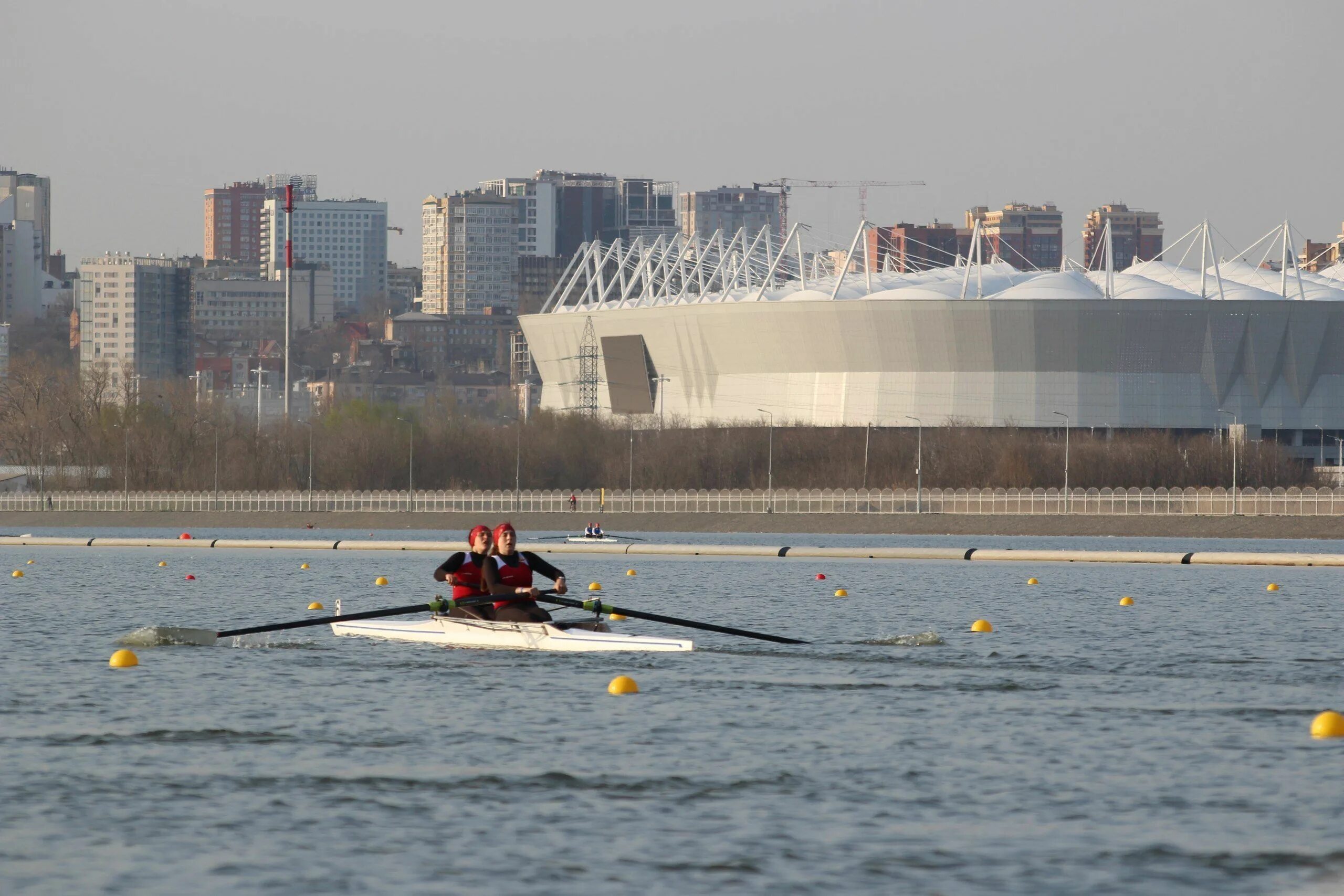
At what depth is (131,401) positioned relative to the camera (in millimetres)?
130625

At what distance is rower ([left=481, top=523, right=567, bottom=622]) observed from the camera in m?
24.4

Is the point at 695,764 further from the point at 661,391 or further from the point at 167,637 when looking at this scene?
the point at 661,391

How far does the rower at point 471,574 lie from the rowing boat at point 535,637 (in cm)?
13

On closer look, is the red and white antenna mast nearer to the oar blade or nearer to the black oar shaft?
the oar blade

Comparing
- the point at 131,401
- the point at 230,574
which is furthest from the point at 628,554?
the point at 131,401

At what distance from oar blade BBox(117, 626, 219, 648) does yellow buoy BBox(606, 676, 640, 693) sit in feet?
25.5

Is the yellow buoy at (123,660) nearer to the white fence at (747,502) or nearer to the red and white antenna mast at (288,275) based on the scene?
the white fence at (747,502)

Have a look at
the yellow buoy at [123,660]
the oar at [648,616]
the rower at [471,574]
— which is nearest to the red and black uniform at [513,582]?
the rower at [471,574]

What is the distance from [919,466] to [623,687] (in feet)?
220

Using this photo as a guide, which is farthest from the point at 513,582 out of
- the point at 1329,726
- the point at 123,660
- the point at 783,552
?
the point at 783,552

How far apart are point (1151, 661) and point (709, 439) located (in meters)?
97.6

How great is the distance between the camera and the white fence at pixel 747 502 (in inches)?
→ 3231

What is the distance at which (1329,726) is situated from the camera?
1770 centimetres

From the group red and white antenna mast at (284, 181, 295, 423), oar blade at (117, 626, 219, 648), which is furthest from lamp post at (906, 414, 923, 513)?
oar blade at (117, 626, 219, 648)
